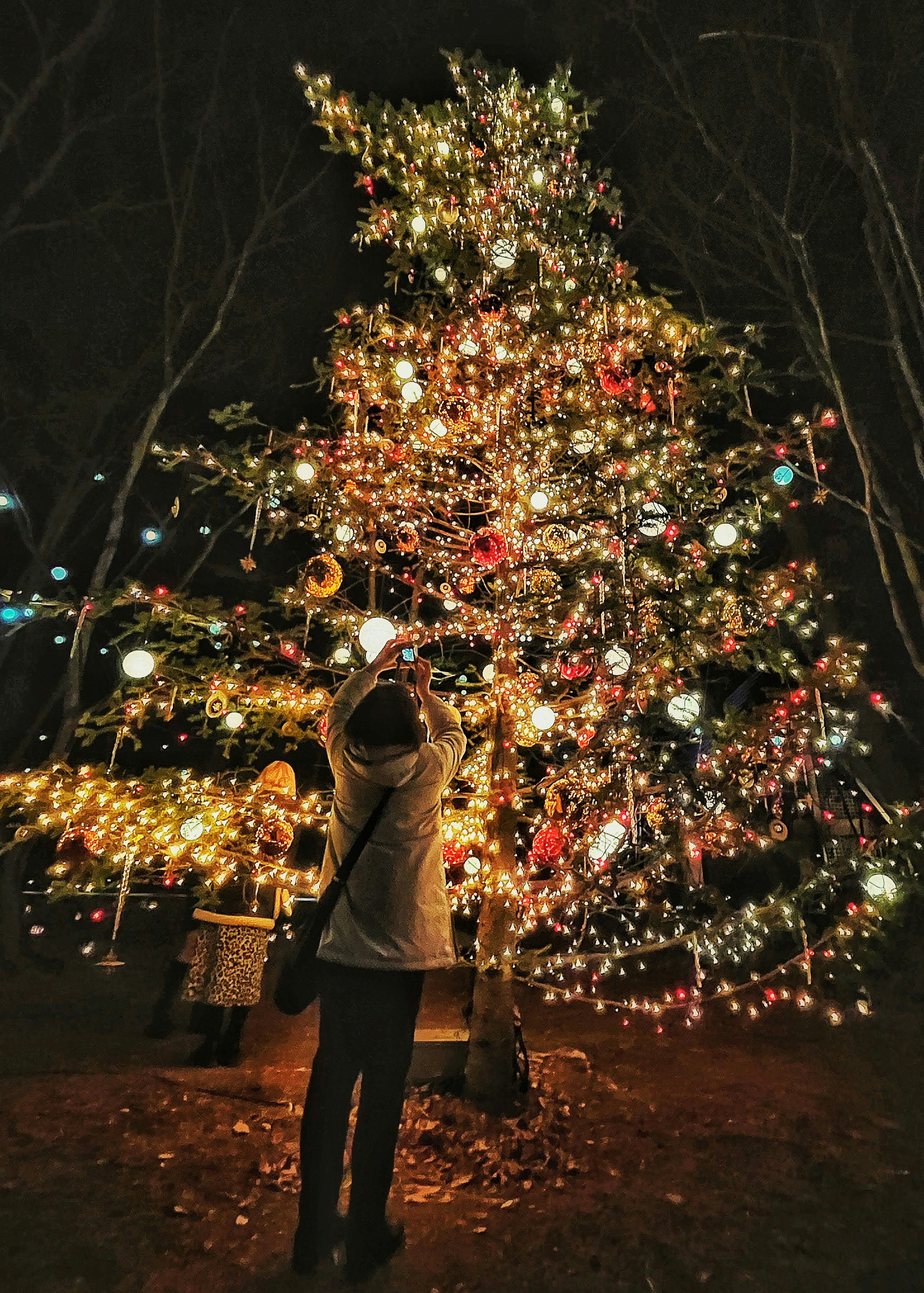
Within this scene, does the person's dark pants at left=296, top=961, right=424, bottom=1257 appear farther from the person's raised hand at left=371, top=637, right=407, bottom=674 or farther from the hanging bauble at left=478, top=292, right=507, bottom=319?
the hanging bauble at left=478, top=292, right=507, bottom=319

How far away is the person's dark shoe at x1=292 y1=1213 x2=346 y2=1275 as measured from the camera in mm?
2568

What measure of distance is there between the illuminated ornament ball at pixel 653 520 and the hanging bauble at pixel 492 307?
180 cm

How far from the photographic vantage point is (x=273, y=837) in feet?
12.7

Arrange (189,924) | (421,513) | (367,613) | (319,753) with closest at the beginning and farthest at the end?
(367,613), (421,513), (189,924), (319,753)

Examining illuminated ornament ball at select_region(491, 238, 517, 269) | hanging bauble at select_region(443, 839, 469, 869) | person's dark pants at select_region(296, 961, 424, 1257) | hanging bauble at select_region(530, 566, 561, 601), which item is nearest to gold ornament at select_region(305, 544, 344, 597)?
hanging bauble at select_region(530, 566, 561, 601)

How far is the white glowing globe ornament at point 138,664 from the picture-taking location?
3.85 meters

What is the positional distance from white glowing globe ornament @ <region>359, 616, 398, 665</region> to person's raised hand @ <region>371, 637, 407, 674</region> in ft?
0.53

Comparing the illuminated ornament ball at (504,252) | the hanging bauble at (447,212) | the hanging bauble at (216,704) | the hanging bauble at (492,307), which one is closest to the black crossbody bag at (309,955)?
the hanging bauble at (216,704)

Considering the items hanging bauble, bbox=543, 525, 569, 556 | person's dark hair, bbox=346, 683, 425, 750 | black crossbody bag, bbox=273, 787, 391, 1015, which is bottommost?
black crossbody bag, bbox=273, 787, 391, 1015

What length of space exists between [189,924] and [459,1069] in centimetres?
235

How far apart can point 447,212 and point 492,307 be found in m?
0.69

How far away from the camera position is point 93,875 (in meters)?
3.96

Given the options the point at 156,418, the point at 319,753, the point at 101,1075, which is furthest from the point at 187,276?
the point at 101,1075

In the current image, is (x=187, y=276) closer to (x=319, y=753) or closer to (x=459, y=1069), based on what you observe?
(x=319, y=753)
